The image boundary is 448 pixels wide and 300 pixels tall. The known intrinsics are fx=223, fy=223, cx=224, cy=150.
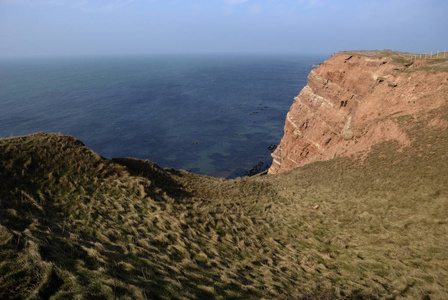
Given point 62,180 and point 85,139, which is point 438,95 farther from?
point 85,139

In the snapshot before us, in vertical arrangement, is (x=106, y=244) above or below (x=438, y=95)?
below

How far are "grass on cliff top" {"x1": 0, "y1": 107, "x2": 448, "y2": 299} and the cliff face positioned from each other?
2.74m

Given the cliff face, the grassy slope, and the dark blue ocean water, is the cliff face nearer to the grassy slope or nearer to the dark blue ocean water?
the grassy slope

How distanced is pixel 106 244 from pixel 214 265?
508cm

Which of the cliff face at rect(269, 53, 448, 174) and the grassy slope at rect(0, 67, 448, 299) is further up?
the cliff face at rect(269, 53, 448, 174)

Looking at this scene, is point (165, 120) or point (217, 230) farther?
point (165, 120)

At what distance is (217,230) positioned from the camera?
15.0 meters

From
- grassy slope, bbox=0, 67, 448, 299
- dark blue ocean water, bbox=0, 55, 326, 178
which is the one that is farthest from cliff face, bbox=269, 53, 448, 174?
dark blue ocean water, bbox=0, 55, 326, 178

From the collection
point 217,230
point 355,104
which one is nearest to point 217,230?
point 217,230

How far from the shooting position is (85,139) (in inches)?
2729

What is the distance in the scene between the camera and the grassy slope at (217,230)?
25.3 ft

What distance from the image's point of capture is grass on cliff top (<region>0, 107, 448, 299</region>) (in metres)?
7.68

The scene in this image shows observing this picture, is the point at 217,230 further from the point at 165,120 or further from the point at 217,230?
the point at 165,120

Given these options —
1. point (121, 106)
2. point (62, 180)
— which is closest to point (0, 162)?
point (62, 180)
